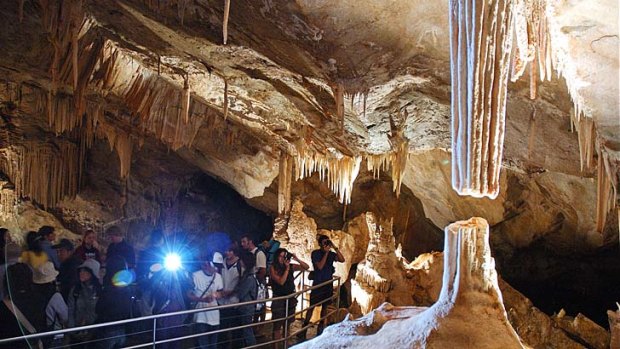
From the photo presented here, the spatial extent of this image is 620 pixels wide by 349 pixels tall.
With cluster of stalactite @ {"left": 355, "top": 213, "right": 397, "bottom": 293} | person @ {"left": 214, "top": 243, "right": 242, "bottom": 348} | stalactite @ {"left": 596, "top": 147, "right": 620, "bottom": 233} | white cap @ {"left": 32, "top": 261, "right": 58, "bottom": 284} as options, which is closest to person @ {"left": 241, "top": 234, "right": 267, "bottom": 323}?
person @ {"left": 214, "top": 243, "right": 242, "bottom": 348}

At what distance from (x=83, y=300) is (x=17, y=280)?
685 mm

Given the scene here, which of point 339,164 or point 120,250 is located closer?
point 120,250

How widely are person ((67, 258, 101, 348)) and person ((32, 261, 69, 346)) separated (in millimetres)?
69

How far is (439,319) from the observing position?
2.69 m

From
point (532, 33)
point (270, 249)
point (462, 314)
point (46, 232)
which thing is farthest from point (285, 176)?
point (462, 314)

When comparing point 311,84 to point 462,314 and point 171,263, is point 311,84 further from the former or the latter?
point 462,314

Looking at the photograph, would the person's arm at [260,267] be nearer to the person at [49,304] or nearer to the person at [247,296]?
the person at [247,296]

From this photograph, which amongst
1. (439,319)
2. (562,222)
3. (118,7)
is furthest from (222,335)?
(562,222)

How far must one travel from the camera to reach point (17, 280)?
372 centimetres

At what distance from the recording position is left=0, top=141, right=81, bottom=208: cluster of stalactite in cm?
990

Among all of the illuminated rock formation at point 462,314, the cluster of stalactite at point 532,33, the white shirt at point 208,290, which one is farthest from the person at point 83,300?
the cluster of stalactite at point 532,33

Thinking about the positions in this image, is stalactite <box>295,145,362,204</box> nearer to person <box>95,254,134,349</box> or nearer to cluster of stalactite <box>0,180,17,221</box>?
person <box>95,254,134,349</box>

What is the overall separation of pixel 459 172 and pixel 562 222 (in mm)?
7523

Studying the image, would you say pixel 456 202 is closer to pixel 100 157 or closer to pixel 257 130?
pixel 257 130
